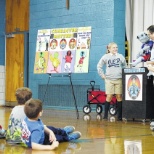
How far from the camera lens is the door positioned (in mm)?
11453

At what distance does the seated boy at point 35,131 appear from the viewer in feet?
11.5

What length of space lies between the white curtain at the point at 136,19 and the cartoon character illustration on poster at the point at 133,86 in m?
2.07

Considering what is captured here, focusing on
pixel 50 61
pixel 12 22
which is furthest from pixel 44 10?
pixel 50 61

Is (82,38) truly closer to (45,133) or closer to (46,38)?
(46,38)

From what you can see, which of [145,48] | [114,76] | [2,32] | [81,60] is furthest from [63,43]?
[2,32]

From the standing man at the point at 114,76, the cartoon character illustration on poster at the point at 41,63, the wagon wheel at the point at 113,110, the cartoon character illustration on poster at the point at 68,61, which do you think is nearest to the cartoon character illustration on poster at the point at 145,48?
the standing man at the point at 114,76

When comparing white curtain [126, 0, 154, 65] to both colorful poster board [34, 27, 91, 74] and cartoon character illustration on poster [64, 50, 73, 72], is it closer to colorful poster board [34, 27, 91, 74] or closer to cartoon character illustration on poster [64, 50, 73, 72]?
colorful poster board [34, 27, 91, 74]

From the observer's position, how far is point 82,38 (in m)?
8.09

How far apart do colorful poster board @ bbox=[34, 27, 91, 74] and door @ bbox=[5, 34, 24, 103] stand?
268 cm

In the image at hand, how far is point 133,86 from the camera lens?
677cm

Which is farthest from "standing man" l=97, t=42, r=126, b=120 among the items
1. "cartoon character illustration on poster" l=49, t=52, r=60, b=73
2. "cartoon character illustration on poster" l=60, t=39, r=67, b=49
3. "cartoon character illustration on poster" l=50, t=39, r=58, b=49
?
"cartoon character illustration on poster" l=50, t=39, r=58, b=49

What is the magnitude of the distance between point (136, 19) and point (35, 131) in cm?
589

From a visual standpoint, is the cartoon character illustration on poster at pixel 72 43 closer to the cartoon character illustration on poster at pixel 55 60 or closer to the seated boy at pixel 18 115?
the cartoon character illustration on poster at pixel 55 60

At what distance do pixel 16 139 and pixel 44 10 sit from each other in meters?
7.11
